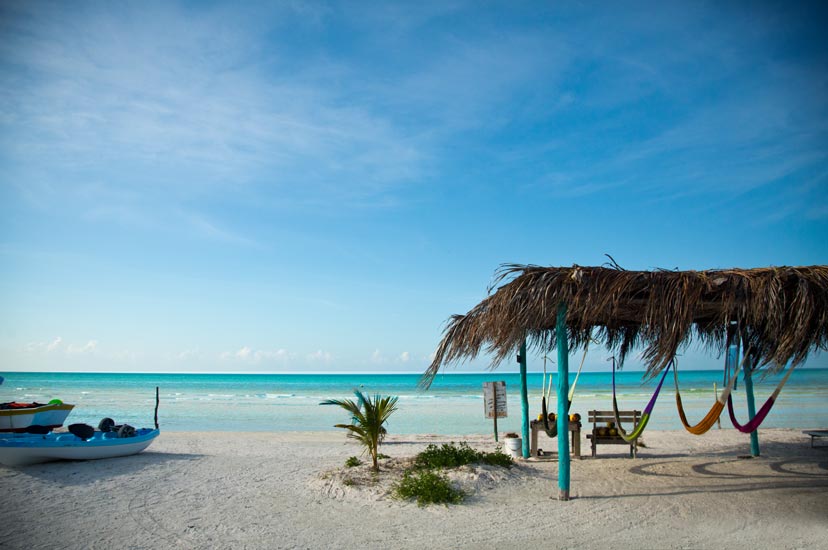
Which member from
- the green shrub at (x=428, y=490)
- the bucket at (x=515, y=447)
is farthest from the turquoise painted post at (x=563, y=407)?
the bucket at (x=515, y=447)

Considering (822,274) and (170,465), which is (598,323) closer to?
(822,274)

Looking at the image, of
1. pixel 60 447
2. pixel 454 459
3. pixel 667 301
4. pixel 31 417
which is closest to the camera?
pixel 667 301

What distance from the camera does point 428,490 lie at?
18.7 ft

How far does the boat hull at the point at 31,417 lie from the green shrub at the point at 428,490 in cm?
529

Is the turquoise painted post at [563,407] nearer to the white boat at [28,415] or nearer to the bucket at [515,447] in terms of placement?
the bucket at [515,447]

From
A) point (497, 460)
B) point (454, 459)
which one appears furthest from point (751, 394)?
point (454, 459)

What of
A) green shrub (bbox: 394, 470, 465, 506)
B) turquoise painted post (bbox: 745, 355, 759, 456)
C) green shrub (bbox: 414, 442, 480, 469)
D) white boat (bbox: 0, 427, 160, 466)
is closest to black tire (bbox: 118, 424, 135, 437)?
white boat (bbox: 0, 427, 160, 466)

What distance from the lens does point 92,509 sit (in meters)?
5.57

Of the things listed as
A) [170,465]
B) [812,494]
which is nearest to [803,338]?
[812,494]

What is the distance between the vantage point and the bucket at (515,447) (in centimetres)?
802

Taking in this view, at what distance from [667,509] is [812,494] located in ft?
5.58

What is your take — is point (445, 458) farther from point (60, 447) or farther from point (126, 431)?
point (60, 447)

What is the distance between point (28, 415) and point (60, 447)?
1.35 meters

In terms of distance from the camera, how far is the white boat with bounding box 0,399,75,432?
25.7 feet
